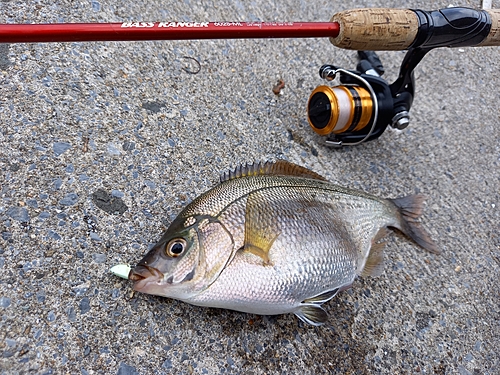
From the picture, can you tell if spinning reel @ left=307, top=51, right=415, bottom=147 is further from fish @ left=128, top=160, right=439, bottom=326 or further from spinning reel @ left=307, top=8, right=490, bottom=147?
fish @ left=128, top=160, right=439, bottom=326

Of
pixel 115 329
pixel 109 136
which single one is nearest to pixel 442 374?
pixel 115 329

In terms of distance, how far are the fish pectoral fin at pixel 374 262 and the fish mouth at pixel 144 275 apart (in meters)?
0.79

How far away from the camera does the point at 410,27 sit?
1.59m

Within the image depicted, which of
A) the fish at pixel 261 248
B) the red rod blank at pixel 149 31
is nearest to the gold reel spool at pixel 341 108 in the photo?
the red rod blank at pixel 149 31

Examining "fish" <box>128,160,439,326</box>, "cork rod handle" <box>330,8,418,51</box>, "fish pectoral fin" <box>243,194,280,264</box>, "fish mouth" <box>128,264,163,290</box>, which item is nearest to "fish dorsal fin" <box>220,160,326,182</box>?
"fish" <box>128,160,439,326</box>

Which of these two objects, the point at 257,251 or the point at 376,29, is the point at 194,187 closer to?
the point at 257,251

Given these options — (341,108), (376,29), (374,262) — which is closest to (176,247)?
(374,262)

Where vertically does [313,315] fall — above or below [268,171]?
below

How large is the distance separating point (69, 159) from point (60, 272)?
0.44m

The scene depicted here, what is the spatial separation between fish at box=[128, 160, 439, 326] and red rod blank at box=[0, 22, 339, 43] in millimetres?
472

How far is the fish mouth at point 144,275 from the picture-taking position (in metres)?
1.15

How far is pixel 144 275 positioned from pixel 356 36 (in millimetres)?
1189

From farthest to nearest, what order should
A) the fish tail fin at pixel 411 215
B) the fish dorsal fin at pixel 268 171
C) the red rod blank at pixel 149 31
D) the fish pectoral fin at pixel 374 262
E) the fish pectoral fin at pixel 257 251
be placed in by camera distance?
the fish tail fin at pixel 411 215 → the fish pectoral fin at pixel 374 262 → the fish dorsal fin at pixel 268 171 → the fish pectoral fin at pixel 257 251 → the red rod blank at pixel 149 31

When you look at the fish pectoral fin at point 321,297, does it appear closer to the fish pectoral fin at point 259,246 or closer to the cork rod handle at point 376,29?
the fish pectoral fin at point 259,246
